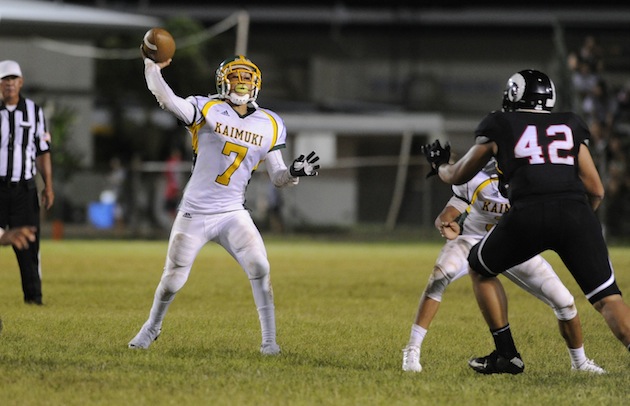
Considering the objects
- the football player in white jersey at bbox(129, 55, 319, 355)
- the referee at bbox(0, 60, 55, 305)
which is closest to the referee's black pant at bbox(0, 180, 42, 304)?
the referee at bbox(0, 60, 55, 305)

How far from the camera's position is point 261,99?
42.0 meters

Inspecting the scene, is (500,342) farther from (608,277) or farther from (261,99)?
(261,99)

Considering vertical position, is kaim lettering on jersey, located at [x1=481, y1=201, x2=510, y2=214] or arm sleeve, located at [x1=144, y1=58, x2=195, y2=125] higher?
arm sleeve, located at [x1=144, y1=58, x2=195, y2=125]

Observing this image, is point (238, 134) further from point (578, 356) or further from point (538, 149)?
point (578, 356)

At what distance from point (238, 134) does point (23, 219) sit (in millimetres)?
3861

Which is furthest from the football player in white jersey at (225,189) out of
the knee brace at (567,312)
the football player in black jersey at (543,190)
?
the knee brace at (567,312)

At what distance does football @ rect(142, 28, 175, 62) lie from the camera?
7.80 metres

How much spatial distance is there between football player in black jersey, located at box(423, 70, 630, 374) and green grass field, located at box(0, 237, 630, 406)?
2.28 feet

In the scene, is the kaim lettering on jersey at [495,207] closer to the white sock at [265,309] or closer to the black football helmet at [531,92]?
the black football helmet at [531,92]

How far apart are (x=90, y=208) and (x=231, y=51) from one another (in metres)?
14.2

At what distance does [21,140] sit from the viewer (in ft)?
36.8

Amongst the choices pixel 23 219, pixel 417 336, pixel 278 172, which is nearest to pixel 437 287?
pixel 417 336

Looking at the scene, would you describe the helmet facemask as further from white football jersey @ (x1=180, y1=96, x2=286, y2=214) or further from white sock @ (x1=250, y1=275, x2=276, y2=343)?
white sock @ (x1=250, y1=275, x2=276, y2=343)

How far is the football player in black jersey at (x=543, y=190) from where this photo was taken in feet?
22.0
